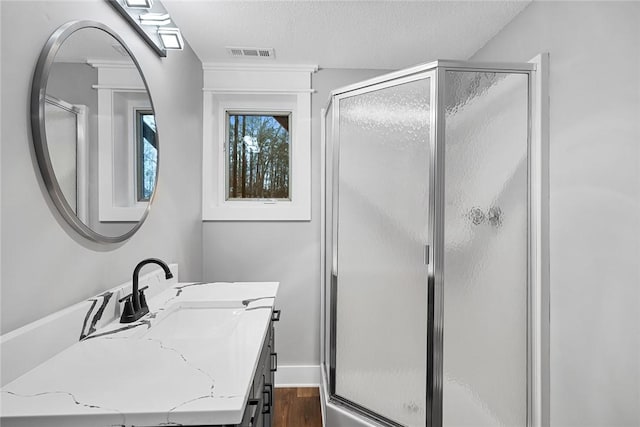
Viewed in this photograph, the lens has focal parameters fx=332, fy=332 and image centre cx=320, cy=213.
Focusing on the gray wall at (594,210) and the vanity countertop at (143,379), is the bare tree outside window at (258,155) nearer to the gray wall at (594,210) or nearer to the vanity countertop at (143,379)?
the vanity countertop at (143,379)

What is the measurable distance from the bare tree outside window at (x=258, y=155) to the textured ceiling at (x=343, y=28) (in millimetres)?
440

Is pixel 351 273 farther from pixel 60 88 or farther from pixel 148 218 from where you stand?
pixel 60 88

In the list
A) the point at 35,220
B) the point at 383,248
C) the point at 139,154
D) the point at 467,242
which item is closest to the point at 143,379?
the point at 35,220

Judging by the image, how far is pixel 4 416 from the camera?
66 cm

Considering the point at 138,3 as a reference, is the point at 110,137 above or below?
below

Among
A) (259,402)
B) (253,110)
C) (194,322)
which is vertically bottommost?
(259,402)

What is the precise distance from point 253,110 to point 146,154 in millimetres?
1248

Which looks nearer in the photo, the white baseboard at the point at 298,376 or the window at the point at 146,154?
the window at the point at 146,154

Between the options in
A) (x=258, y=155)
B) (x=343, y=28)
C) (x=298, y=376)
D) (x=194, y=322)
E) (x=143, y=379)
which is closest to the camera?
(x=143, y=379)

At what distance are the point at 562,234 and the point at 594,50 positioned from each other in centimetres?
74

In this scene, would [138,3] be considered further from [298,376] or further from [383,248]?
[298,376]

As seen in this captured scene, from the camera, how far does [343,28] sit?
197cm

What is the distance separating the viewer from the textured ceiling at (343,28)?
176cm

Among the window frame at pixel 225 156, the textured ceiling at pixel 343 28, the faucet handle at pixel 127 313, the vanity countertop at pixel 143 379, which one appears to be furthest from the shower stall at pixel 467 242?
the faucet handle at pixel 127 313
